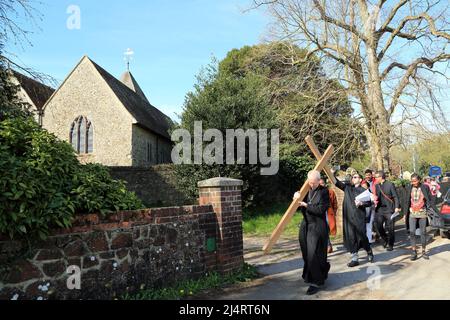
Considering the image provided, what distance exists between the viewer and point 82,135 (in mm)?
30688

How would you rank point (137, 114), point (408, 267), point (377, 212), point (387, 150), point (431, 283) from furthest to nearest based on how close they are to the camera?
point (137, 114)
point (387, 150)
point (377, 212)
point (408, 267)
point (431, 283)

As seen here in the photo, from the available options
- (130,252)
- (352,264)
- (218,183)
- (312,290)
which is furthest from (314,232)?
(130,252)

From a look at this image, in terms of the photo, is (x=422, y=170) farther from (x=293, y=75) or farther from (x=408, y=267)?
(x=408, y=267)

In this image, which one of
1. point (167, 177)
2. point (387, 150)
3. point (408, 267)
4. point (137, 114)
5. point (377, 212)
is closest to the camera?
point (408, 267)

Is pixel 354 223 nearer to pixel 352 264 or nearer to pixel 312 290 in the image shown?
pixel 352 264

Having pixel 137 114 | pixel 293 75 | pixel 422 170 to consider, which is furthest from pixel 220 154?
pixel 422 170

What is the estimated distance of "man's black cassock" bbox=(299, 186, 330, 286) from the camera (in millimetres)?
6125

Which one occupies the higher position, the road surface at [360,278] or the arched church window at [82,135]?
the arched church window at [82,135]

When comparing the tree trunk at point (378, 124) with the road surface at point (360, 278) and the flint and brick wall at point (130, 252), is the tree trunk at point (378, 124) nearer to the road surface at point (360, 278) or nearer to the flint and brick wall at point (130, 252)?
the road surface at point (360, 278)

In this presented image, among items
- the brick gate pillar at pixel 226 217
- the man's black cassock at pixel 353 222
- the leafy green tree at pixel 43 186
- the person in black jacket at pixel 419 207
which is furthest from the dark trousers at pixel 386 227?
the leafy green tree at pixel 43 186

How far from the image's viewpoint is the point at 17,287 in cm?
459

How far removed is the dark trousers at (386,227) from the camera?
32.3 ft

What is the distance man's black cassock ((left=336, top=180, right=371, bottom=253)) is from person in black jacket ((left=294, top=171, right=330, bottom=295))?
1.88 meters
